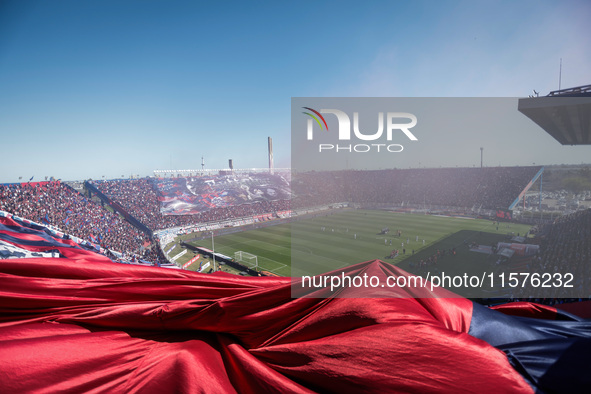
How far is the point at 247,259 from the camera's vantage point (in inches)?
904

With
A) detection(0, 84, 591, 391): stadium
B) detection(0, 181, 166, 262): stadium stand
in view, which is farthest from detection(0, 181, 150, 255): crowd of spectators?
detection(0, 84, 591, 391): stadium

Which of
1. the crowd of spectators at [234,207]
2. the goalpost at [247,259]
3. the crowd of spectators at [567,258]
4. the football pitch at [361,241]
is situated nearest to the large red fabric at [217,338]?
the crowd of spectators at [567,258]

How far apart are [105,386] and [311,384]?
1109 millimetres

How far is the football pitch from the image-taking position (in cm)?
2103

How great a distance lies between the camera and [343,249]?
24.5 meters

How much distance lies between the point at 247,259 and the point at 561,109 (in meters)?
20.3

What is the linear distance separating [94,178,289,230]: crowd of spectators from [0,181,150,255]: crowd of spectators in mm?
4116

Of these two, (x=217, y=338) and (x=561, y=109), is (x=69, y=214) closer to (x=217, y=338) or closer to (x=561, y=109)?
(x=217, y=338)

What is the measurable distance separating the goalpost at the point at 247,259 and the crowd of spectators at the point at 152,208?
14425 millimetres

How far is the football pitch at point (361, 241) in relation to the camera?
21.0 m

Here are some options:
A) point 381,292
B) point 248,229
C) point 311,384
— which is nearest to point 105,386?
point 311,384

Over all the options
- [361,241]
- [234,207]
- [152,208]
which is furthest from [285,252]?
[152,208]

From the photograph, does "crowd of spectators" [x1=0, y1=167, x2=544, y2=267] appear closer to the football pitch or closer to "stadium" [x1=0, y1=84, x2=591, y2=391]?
"stadium" [x1=0, y1=84, x2=591, y2=391]

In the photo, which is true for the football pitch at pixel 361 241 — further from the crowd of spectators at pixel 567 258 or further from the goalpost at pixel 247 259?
the crowd of spectators at pixel 567 258
